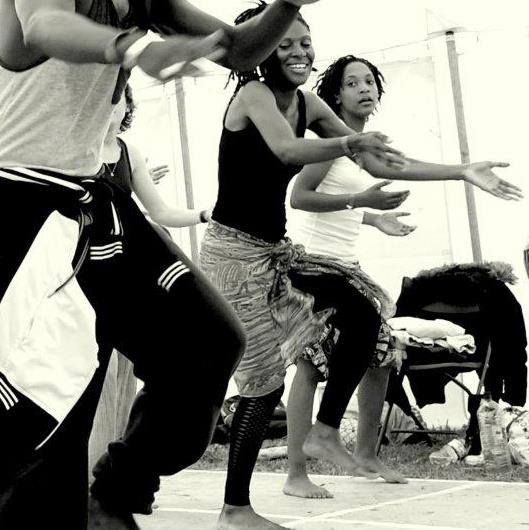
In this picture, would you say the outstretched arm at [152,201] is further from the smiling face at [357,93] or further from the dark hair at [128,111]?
the smiling face at [357,93]

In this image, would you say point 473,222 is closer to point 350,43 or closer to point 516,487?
point 350,43

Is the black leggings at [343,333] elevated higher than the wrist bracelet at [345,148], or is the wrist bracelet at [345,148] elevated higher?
the wrist bracelet at [345,148]

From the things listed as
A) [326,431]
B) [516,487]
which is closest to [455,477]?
[516,487]

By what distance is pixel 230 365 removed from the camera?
2578mm

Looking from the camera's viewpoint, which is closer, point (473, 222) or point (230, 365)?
point (230, 365)

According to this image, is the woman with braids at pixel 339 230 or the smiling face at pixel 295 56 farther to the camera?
the woman with braids at pixel 339 230

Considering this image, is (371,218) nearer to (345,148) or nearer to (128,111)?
(128,111)

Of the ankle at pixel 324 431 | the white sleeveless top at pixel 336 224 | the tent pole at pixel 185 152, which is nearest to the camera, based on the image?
the ankle at pixel 324 431

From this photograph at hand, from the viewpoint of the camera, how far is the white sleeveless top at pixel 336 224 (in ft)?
16.0

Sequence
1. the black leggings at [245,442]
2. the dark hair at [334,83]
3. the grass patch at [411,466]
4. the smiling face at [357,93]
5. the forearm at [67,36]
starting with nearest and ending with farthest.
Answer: the forearm at [67,36] < the black leggings at [245,442] < the smiling face at [357,93] < the dark hair at [334,83] < the grass patch at [411,466]

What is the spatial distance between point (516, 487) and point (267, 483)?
3.78 ft

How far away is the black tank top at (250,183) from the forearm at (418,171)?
0.92 feet

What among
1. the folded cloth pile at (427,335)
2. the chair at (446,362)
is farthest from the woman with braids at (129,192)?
the chair at (446,362)

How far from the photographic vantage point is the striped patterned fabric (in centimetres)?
398
